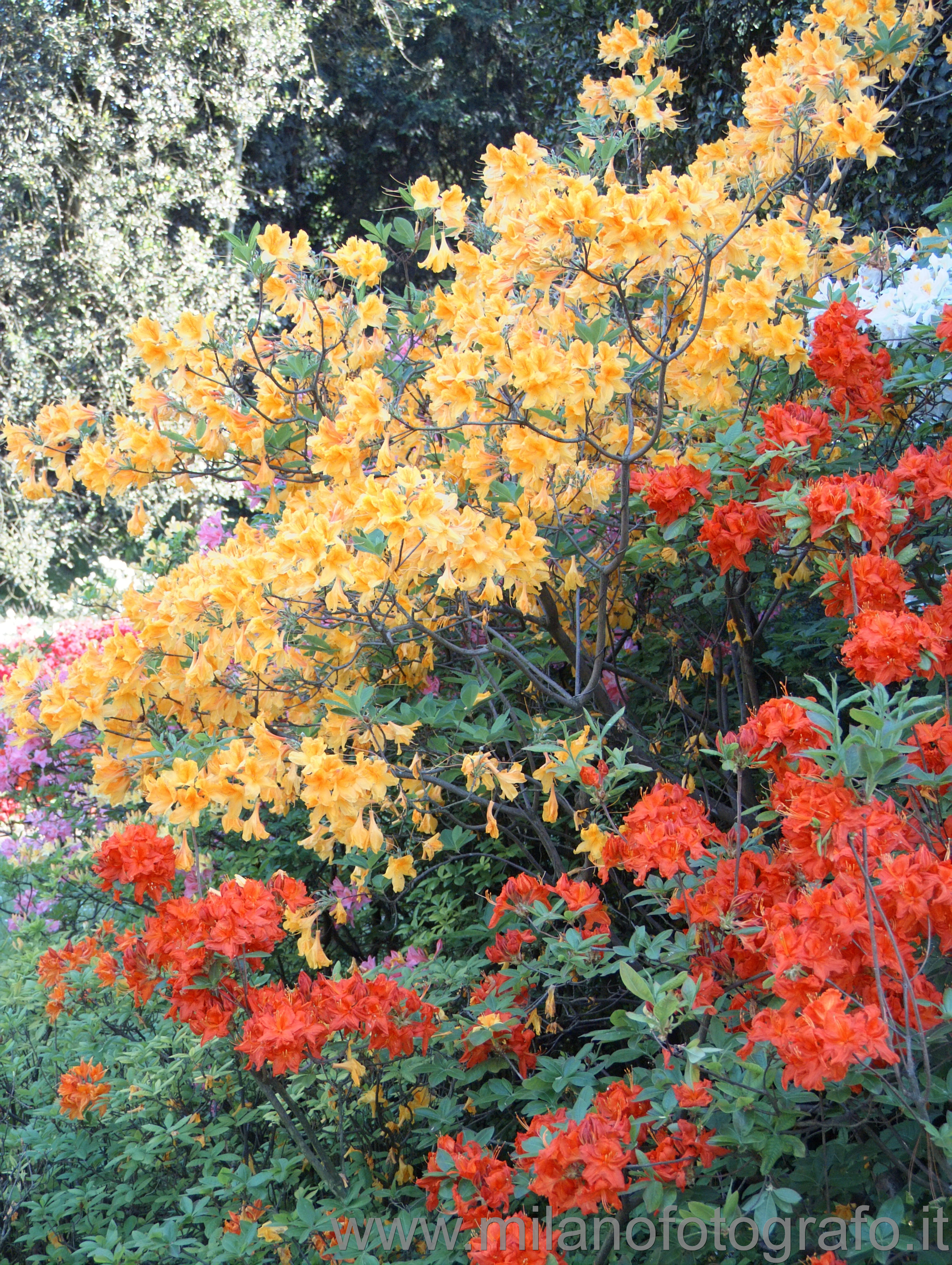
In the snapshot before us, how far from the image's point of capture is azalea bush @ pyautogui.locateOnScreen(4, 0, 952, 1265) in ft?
4.35

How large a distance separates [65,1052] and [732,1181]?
1628 mm

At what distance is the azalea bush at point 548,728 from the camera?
1325 mm

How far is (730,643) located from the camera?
2457 mm

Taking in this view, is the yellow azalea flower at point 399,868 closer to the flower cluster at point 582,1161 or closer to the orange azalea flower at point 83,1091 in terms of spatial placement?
the flower cluster at point 582,1161

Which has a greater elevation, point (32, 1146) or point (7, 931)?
point (7, 931)

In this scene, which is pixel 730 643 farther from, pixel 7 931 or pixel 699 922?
pixel 7 931

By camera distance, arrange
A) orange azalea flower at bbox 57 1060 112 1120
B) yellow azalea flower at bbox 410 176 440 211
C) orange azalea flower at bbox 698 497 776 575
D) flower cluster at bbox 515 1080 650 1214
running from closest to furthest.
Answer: flower cluster at bbox 515 1080 650 1214, orange azalea flower at bbox 698 497 776 575, orange azalea flower at bbox 57 1060 112 1120, yellow azalea flower at bbox 410 176 440 211

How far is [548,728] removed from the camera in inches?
80.4

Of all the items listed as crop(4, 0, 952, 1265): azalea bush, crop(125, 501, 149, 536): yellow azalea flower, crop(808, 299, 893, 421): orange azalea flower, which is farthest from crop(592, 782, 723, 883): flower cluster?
crop(125, 501, 149, 536): yellow azalea flower

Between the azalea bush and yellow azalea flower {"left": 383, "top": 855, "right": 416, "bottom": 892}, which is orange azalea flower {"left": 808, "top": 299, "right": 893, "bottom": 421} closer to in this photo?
the azalea bush

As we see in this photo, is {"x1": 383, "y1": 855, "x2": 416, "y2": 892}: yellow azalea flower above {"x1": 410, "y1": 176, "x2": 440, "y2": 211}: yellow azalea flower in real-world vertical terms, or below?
below

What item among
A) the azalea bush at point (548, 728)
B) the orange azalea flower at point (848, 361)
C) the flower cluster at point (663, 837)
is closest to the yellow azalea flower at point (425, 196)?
the azalea bush at point (548, 728)

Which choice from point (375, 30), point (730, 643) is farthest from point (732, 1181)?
point (375, 30)

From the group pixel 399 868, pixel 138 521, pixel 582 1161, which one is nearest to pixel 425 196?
pixel 138 521
